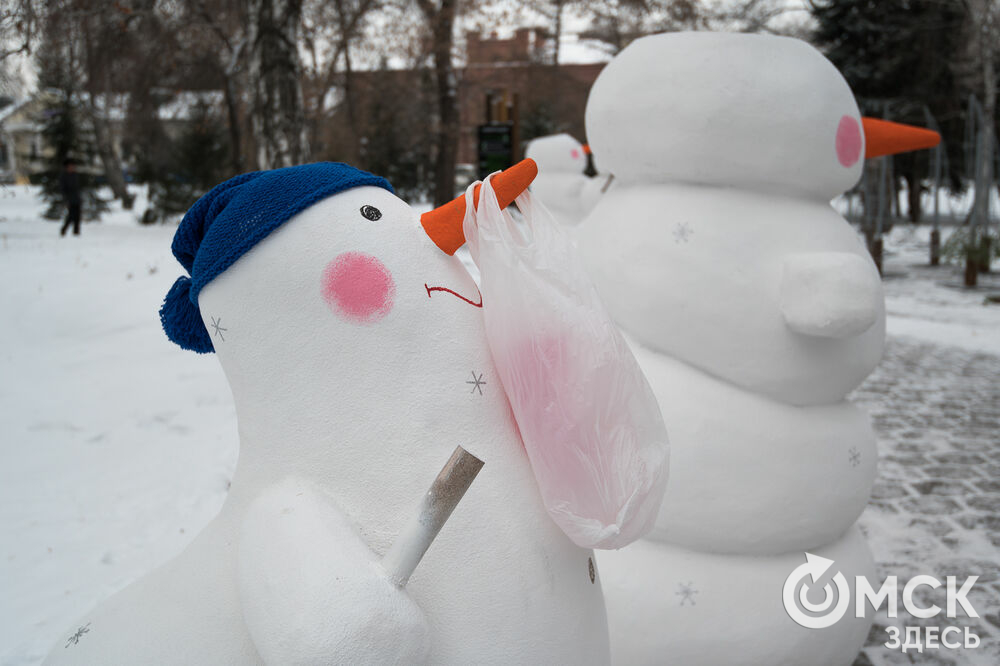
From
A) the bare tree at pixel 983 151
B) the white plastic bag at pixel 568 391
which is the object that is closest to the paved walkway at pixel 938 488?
the white plastic bag at pixel 568 391

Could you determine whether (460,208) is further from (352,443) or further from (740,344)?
(740,344)

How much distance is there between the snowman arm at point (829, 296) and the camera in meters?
2.46

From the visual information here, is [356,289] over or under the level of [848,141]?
under

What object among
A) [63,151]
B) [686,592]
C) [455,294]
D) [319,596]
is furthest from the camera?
[63,151]

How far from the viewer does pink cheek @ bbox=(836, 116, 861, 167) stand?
2740 millimetres

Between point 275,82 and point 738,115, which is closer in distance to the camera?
point 738,115

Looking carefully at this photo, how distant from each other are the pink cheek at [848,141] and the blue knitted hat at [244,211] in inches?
71.8

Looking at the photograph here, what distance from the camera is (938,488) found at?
4859 mm

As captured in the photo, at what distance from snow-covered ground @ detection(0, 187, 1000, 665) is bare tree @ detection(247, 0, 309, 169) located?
1991 millimetres

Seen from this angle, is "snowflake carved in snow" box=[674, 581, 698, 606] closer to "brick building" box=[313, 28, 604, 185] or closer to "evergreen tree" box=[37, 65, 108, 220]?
"brick building" box=[313, 28, 604, 185]

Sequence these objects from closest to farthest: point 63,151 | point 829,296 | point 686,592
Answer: point 829,296
point 686,592
point 63,151

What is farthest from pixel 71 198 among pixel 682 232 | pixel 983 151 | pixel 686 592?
pixel 983 151

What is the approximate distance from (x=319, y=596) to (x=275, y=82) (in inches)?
254

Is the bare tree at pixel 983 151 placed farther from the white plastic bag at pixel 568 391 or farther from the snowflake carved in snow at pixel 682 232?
the white plastic bag at pixel 568 391
